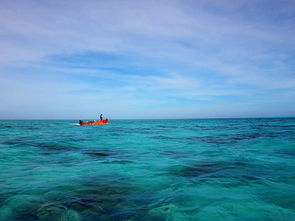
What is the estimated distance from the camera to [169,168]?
7500 mm

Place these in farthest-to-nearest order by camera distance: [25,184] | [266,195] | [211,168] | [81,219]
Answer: [211,168] < [25,184] < [266,195] < [81,219]

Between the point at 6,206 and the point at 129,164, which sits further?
the point at 129,164

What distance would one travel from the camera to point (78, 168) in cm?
751

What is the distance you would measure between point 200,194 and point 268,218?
148 centimetres

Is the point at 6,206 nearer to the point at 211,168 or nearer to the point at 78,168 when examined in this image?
the point at 78,168

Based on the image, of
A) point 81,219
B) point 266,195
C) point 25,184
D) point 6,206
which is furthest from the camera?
point 25,184

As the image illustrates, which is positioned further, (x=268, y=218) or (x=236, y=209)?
(x=236, y=209)

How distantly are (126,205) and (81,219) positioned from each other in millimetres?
914

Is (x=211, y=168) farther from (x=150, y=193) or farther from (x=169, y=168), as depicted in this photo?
(x=150, y=193)

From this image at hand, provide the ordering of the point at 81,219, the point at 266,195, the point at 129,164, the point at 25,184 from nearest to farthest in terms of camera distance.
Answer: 1. the point at 81,219
2. the point at 266,195
3. the point at 25,184
4. the point at 129,164

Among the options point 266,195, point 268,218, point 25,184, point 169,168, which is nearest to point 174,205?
point 268,218

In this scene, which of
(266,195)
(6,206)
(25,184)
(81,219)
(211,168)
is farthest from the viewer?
(211,168)

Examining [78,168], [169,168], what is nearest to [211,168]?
[169,168]

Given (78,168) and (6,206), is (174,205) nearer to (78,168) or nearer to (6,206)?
(6,206)
